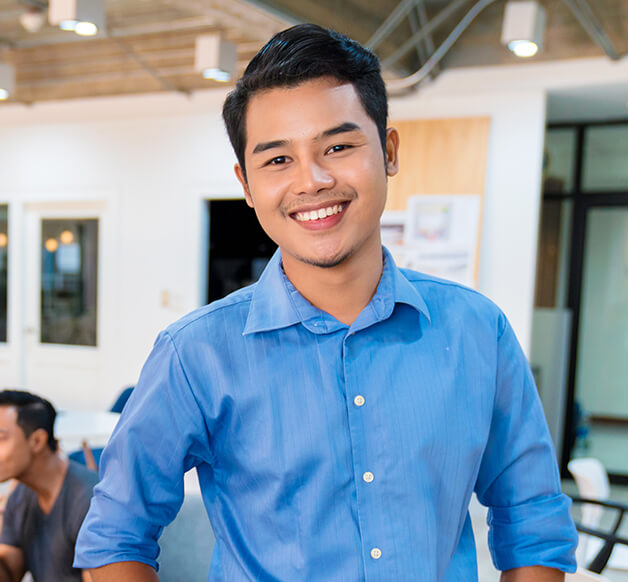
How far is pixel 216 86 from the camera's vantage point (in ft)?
20.2

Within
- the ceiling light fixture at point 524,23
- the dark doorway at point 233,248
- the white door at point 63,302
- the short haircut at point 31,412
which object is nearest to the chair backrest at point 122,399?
the short haircut at point 31,412

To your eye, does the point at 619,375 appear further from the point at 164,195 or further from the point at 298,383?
the point at 298,383

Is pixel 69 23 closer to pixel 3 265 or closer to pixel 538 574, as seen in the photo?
pixel 538 574

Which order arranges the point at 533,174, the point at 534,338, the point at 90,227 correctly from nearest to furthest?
the point at 533,174, the point at 534,338, the point at 90,227

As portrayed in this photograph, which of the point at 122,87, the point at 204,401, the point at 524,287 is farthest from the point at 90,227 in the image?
the point at 204,401

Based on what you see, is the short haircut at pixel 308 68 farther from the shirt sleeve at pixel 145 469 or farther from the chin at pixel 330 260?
the shirt sleeve at pixel 145 469

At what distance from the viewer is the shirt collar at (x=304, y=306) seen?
1079 millimetres

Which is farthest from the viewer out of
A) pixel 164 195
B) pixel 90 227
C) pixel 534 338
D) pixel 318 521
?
pixel 90 227

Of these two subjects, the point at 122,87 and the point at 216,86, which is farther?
the point at 122,87

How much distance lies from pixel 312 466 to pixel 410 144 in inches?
181

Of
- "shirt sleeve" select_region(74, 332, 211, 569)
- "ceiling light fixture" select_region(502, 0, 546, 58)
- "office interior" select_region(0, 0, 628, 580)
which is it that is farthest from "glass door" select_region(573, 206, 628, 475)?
"shirt sleeve" select_region(74, 332, 211, 569)

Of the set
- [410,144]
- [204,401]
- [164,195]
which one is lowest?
[204,401]

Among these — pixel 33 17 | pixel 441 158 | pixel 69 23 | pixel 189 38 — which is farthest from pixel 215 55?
pixel 441 158

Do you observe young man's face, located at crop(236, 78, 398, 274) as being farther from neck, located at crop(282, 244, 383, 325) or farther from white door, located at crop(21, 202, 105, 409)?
white door, located at crop(21, 202, 105, 409)
